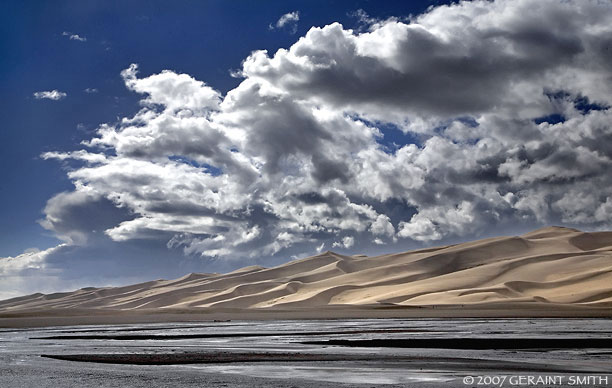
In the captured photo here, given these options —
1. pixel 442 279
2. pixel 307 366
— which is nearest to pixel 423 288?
pixel 442 279

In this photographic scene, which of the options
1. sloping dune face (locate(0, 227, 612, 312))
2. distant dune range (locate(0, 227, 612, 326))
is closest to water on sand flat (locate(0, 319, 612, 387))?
distant dune range (locate(0, 227, 612, 326))

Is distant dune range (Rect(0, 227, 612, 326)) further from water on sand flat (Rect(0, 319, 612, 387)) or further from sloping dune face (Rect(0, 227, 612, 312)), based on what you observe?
water on sand flat (Rect(0, 319, 612, 387))

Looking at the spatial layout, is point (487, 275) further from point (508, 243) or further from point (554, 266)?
point (508, 243)

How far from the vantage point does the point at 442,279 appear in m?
112

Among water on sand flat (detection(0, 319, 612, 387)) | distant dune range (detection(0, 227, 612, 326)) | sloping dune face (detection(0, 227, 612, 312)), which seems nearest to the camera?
water on sand flat (detection(0, 319, 612, 387))

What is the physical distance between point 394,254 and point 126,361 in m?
150

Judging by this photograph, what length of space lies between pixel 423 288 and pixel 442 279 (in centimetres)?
782

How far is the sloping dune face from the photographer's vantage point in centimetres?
8956

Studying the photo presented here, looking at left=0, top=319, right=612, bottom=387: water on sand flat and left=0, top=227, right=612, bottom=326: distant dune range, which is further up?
left=0, top=319, right=612, bottom=387: water on sand flat

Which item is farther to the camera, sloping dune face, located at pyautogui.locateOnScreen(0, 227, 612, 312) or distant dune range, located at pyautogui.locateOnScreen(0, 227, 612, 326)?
sloping dune face, located at pyautogui.locateOnScreen(0, 227, 612, 312)

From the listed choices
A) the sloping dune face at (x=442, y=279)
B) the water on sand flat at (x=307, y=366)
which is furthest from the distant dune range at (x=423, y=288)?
the water on sand flat at (x=307, y=366)

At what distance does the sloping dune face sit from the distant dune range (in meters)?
0.19

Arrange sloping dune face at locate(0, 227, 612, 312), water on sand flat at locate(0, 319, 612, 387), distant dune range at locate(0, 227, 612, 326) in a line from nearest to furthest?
water on sand flat at locate(0, 319, 612, 387) < distant dune range at locate(0, 227, 612, 326) < sloping dune face at locate(0, 227, 612, 312)

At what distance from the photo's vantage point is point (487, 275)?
109625 millimetres
